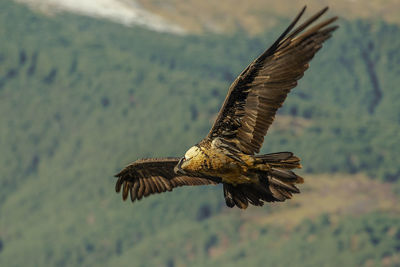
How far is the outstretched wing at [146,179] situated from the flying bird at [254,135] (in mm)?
4336

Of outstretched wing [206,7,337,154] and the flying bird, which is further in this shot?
the flying bird

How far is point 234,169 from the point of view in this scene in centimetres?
2281

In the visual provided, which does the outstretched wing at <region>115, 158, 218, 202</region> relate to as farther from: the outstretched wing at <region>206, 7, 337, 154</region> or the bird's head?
the bird's head

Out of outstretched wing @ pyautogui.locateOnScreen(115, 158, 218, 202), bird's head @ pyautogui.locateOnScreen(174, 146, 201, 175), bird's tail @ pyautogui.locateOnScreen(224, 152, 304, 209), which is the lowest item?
bird's tail @ pyautogui.locateOnScreen(224, 152, 304, 209)

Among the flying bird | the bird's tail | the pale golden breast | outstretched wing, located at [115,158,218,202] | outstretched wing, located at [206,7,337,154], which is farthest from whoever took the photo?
outstretched wing, located at [115,158,218,202]

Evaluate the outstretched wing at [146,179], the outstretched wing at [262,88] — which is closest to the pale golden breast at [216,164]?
the outstretched wing at [262,88]

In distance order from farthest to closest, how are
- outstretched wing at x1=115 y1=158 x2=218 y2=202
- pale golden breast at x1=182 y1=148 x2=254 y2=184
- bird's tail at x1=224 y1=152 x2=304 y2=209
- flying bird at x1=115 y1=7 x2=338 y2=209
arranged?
outstretched wing at x1=115 y1=158 x2=218 y2=202
pale golden breast at x1=182 y1=148 x2=254 y2=184
bird's tail at x1=224 y1=152 x2=304 y2=209
flying bird at x1=115 y1=7 x2=338 y2=209

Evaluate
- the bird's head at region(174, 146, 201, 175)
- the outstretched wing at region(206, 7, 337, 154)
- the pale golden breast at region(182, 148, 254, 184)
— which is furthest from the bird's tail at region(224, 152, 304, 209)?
the bird's head at region(174, 146, 201, 175)

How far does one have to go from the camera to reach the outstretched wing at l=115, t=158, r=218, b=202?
1119 inches

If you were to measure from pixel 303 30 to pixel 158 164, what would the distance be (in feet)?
29.6

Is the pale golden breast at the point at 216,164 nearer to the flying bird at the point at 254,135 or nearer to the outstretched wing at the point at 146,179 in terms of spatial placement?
the flying bird at the point at 254,135

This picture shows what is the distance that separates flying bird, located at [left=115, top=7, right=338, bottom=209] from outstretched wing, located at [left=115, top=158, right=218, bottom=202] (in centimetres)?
434

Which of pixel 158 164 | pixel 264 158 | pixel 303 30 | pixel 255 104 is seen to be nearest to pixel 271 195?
pixel 264 158

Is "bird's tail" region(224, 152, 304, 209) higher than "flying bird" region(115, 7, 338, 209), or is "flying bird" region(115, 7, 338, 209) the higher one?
"flying bird" region(115, 7, 338, 209)
